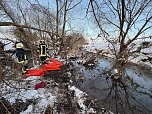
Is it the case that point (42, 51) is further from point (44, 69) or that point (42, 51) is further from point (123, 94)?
point (123, 94)

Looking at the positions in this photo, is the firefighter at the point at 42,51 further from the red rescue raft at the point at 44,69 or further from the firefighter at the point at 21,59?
the firefighter at the point at 21,59

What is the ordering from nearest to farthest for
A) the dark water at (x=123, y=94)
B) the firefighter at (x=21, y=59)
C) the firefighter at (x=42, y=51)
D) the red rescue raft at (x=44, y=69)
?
1. the firefighter at (x=21, y=59)
2. the dark water at (x=123, y=94)
3. the red rescue raft at (x=44, y=69)
4. the firefighter at (x=42, y=51)

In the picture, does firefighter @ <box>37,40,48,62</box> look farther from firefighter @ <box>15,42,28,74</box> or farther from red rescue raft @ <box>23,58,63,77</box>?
firefighter @ <box>15,42,28,74</box>

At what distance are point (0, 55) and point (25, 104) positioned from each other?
4.45 metres

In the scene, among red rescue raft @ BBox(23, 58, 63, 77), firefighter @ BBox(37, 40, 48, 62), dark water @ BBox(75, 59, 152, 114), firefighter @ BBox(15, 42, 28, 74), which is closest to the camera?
firefighter @ BBox(15, 42, 28, 74)

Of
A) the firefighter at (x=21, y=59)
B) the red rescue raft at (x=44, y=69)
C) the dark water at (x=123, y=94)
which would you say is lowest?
the dark water at (x=123, y=94)

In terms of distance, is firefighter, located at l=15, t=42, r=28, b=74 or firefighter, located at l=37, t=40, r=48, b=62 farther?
firefighter, located at l=37, t=40, r=48, b=62

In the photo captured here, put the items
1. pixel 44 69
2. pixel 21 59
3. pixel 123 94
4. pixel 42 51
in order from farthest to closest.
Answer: pixel 42 51 → pixel 44 69 → pixel 123 94 → pixel 21 59

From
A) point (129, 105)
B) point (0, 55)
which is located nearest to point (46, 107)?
point (129, 105)

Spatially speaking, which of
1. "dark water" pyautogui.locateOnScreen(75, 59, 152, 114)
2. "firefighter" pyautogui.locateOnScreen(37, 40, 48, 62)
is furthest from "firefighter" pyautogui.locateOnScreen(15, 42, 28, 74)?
"dark water" pyautogui.locateOnScreen(75, 59, 152, 114)

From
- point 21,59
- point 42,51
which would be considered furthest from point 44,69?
point 21,59

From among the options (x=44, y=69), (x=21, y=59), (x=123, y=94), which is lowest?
(x=123, y=94)

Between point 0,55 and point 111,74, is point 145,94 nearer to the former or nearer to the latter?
point 111,74

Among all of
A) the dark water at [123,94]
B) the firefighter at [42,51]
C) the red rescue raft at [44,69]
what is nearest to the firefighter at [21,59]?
the red rescue raft at [44,69]
